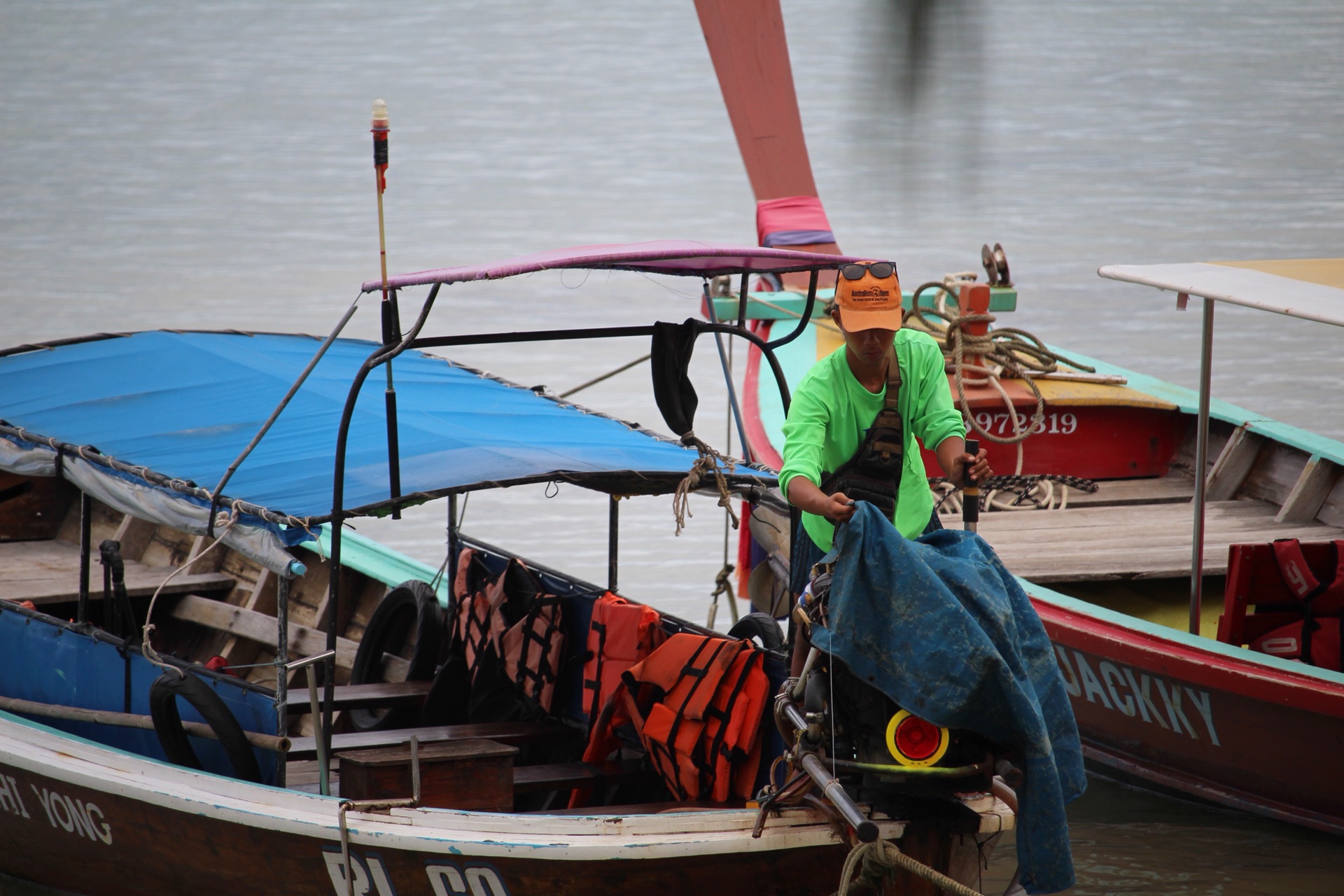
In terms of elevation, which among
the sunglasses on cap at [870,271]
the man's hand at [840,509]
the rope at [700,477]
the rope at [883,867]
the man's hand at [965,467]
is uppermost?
the sunglasses on cap at [870,271]

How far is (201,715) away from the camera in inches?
190

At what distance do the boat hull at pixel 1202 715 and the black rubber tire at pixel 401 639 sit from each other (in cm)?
245

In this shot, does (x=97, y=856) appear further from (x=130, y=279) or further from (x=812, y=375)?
(x=130, y=279)

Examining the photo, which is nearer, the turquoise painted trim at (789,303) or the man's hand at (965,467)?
the man's hand at (965,467)

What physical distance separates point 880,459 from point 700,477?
800mm

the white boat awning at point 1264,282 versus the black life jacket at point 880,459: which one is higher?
the white boat awning at point 1264,282

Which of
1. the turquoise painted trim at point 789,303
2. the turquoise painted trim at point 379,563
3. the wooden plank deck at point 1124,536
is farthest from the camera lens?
the turquoise painted trim at point 789,303

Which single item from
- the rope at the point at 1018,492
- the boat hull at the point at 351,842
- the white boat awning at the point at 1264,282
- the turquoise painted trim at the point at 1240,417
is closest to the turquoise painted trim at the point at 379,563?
the boat hull at the point at 351,842

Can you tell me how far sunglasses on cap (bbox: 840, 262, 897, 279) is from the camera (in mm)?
3707

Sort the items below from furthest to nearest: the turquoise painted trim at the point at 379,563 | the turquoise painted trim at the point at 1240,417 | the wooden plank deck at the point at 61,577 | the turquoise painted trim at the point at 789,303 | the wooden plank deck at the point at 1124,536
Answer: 1. the turquoise painted trim at the point at 789,303
2. the turquoise painted trim at the point at 1240,417
3. the turquoise painted trim at the point at 379,563
4. the wooden plank deck at the point at 61,577
5. the wooden plank deck at the point at 1124,536

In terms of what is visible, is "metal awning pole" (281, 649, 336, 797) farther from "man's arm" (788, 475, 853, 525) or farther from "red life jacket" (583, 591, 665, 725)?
"man's arm" (788, 475, 853, 525)

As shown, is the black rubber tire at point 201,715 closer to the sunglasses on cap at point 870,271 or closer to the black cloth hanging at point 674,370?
the black cloth hanging at point 674,370

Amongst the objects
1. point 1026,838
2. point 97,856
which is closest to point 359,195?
point 97,856

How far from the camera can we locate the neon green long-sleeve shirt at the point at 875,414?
12.6ft
